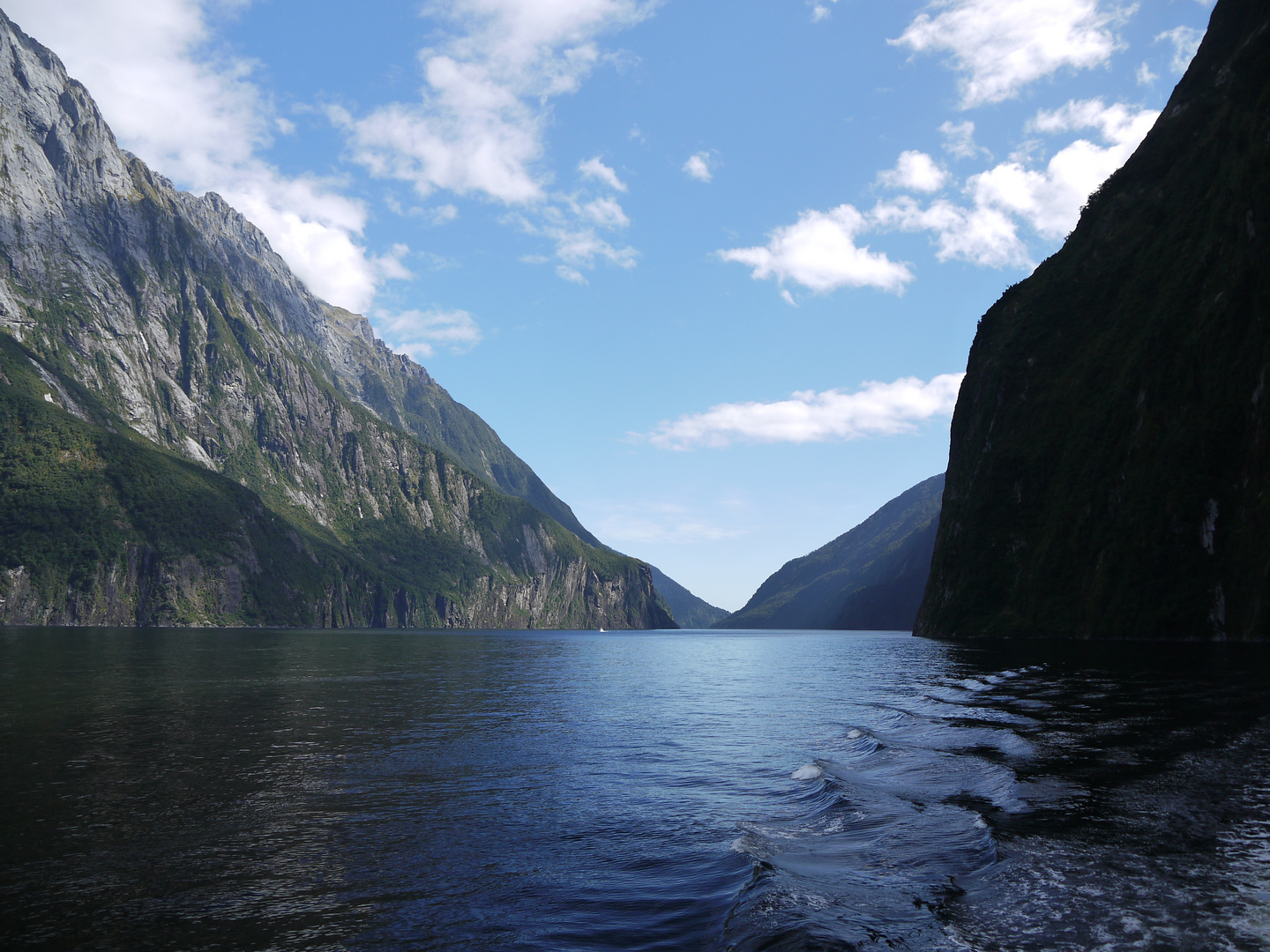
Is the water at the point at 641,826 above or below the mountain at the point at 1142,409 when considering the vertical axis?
below

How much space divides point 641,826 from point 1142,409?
12184 centimetres

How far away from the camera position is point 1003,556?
14375 centimetres

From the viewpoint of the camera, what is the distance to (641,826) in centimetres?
2022

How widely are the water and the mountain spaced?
227 feet

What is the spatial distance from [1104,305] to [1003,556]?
167 feet

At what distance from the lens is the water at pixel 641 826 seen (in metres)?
12.9

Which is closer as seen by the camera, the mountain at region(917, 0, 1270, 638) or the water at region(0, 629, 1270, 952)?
the water at region(0, 629, 1270, 952)

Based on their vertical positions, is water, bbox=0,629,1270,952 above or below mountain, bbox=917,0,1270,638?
below

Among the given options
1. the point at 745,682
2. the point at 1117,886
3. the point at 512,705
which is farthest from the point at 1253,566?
the point at 1117,886

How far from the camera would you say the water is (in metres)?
12.9

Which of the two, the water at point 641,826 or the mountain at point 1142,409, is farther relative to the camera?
the mountain at point 1142,409

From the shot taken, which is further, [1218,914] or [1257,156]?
[1257,156]

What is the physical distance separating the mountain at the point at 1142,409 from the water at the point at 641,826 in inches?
2727

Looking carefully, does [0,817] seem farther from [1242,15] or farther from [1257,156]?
[1242,15]
